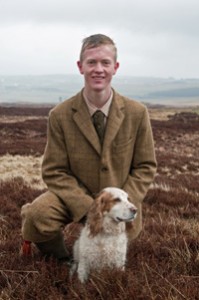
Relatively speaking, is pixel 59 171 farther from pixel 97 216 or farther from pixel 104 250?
pixel 104 250

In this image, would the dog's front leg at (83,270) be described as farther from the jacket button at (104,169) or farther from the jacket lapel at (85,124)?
the jacket lapel at (85,124)

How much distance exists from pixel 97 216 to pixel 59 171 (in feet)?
2.34

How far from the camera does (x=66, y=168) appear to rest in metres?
4.15

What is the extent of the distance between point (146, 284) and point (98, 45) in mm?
1891

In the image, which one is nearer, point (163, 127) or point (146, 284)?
point (146, 284)

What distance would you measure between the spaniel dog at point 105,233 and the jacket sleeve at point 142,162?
0.44 meters

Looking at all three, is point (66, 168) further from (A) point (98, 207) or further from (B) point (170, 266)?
(B) point (170, 266)

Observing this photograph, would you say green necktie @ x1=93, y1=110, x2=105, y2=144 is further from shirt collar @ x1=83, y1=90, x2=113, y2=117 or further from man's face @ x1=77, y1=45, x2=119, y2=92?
man's face @ x1=77, y1=45, x2=119, y2=92

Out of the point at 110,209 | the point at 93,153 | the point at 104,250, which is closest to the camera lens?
the point at 110,209

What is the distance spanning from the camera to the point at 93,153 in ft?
13.2

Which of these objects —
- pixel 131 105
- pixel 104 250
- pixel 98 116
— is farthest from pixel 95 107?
pixel 104 250

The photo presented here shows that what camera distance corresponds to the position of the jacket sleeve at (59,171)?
3.97 m

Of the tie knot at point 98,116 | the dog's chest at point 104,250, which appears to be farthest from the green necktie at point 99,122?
the dog's chest at point 104,250

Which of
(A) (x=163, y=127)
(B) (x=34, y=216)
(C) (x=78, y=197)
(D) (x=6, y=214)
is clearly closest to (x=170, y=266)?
(C) (x=78, y=197)
